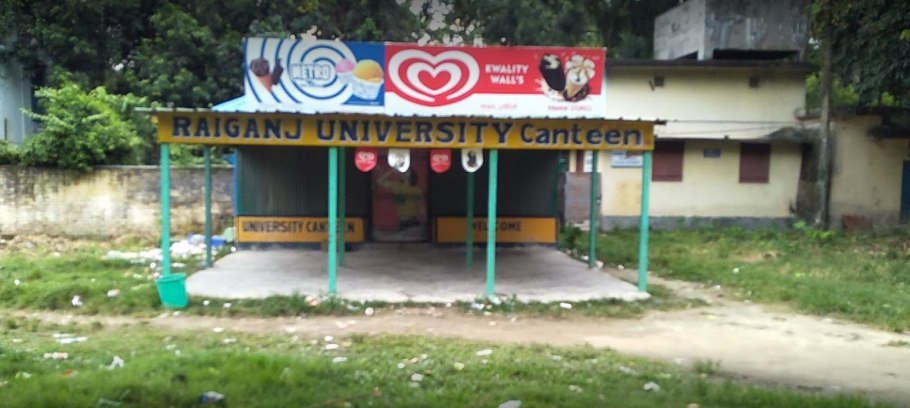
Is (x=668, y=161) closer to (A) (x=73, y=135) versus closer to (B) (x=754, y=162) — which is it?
(B) (x=754, y=162)

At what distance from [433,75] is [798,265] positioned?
25.8ft

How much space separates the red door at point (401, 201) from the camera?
14844 mm

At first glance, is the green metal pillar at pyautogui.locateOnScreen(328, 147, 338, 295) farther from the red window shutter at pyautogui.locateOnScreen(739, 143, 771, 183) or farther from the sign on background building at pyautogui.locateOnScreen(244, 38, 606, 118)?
the red window shutter at pyautogui.locateOnScreen(739, 143, 771, 183)

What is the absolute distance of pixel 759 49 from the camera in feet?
65.3

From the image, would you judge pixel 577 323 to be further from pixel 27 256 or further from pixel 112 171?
pixel 112 171

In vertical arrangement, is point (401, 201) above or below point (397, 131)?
below

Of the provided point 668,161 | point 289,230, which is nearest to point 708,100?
point 668,161

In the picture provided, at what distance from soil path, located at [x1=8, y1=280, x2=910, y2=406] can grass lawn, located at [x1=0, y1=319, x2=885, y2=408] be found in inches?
28.8

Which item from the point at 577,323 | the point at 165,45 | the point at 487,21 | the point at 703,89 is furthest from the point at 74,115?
the point at 703,89

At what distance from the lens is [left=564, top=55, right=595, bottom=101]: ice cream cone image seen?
10.4 m

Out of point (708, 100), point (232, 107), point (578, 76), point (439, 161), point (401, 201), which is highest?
point (708, 100)

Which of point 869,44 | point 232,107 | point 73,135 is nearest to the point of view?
point 232,107

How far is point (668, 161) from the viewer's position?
18750 millimetres

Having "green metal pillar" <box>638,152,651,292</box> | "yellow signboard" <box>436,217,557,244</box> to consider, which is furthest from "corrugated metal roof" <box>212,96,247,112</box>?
"green metal pillar" <box>638,152,651,292</box>
